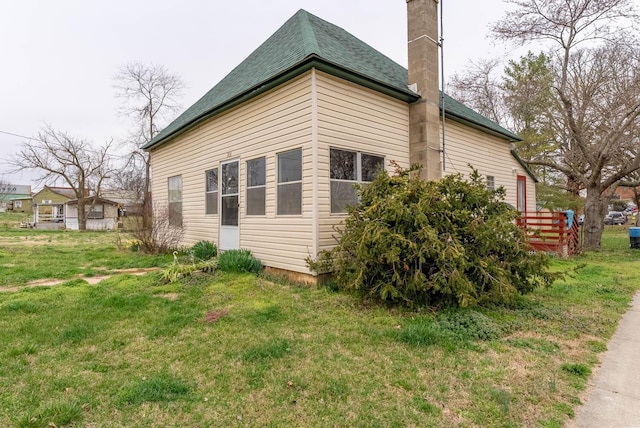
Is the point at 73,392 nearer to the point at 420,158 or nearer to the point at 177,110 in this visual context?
the point at 420,158

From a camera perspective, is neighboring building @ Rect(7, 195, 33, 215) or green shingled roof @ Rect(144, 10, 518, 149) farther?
neighboring building @ Rect(7, 195, 33, 215)

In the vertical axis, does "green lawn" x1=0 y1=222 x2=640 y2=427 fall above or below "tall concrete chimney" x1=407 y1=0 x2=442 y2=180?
below

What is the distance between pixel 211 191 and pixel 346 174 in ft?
13.8

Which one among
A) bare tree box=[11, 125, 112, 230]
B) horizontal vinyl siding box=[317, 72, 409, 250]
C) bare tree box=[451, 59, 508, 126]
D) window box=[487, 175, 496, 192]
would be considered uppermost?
bare tree box=[451, 59, 508, 126]

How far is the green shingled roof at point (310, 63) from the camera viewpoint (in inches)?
243

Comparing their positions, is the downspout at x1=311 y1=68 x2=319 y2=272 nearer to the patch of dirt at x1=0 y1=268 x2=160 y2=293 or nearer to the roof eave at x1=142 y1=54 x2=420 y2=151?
the roof eave at x1=142 y1=54 x2=420 y2=151

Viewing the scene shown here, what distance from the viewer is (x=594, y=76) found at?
42.7ft

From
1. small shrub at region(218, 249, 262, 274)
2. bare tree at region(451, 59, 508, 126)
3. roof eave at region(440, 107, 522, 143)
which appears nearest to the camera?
small shrub at region(218, 249, 262, 274)

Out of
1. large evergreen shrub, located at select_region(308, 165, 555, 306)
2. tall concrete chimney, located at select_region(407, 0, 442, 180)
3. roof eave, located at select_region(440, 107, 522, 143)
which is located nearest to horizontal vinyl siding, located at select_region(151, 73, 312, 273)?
large evergreen shrub, located at select_region(308, 165, 555, 306)

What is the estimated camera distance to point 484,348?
3521mm

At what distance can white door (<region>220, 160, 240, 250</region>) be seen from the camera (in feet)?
26.6

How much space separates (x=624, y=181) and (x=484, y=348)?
56.0ft

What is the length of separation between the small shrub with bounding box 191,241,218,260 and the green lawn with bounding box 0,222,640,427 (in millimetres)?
2613

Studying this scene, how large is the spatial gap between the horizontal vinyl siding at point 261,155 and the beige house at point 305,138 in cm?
2
